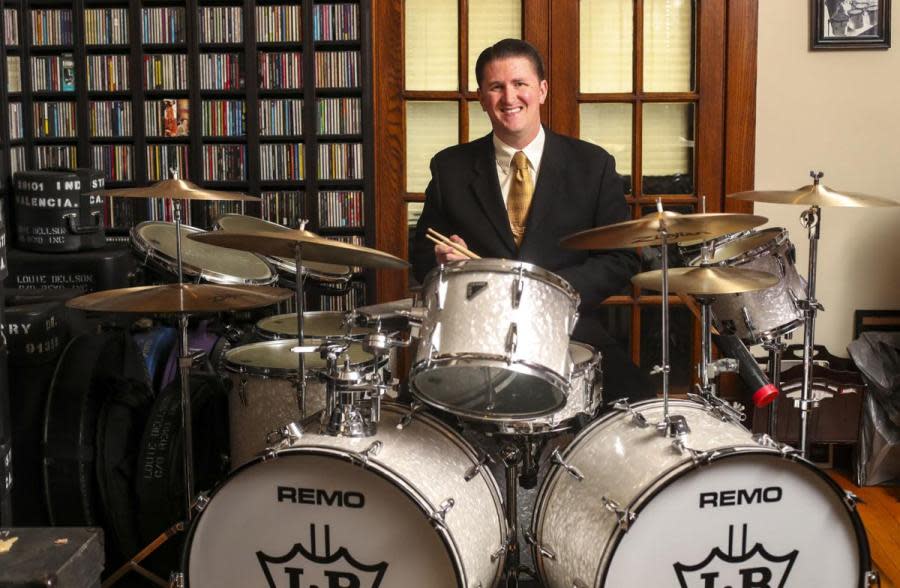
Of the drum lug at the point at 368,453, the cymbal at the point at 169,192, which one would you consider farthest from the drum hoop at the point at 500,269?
the cymbal at the point at 169,192

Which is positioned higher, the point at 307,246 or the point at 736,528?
the point at 307,246

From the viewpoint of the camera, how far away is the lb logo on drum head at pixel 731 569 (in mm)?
2236

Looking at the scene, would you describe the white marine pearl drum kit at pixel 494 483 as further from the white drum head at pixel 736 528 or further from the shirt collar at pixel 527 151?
the shirt collar at pixel 527 151

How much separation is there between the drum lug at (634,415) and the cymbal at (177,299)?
0.85 meters

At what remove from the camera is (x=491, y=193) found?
128 inches

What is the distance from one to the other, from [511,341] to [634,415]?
416 mm

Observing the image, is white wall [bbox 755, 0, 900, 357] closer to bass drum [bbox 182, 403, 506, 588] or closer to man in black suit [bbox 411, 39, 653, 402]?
man in black suit [bbox 411, 39, 653, 402]

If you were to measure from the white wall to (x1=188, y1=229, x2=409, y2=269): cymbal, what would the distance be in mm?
2388

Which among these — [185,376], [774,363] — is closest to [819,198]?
[774,363]

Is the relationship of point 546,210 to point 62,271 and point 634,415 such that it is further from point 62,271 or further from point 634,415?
point 62,271

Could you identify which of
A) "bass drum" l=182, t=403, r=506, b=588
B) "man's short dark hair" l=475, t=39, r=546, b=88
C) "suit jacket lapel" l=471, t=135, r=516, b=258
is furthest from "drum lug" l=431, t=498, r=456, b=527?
"man's short dark hair" l=475, t=39, r=546, b=88

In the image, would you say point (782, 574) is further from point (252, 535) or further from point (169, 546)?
point (169, 546)

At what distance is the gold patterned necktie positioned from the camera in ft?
10.6

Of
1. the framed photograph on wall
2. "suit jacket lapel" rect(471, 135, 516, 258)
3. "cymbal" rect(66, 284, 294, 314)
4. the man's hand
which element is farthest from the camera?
the framed photograph on wall
